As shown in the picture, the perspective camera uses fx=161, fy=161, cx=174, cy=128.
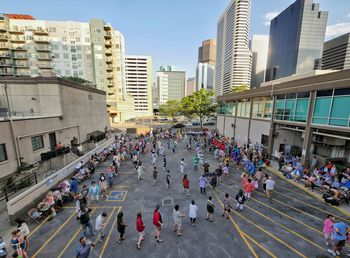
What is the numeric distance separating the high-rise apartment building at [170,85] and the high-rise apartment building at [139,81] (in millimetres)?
47583

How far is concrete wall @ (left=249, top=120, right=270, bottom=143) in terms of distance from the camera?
784 inches

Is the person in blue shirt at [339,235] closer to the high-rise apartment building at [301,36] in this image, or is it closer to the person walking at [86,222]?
the person walking at [86,222]

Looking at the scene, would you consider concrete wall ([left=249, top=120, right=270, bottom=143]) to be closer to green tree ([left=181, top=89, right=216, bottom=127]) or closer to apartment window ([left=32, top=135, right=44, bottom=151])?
green tree ([left=181, top=89, right=216, bottom=127])

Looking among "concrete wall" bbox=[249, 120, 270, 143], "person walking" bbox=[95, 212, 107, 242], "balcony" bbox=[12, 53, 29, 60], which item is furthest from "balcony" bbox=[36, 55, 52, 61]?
"person walking" bbox=[95, 212, 107, 242]

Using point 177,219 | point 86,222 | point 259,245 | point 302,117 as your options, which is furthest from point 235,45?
point 86,222

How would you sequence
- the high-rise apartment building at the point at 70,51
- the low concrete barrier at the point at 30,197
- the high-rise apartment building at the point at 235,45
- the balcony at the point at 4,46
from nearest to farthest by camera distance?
the low concrete barrier at the point at 30,197, the balcony at the point at 4,46, the high-rise apartment building at the point at 70,51, the high-rise apartment building at the point at 235,45

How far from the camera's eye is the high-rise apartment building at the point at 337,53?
114500 mm

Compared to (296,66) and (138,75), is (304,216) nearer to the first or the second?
(138,75)

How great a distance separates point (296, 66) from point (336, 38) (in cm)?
4257

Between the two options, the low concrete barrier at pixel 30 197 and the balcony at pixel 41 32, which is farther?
the balcony at pixel 41 32

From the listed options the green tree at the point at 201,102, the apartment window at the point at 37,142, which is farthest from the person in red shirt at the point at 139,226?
the green tree at the point at 201,102

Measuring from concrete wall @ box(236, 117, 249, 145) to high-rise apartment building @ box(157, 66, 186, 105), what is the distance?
137436 mm

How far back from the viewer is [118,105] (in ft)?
186

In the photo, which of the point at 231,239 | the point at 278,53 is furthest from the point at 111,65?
the point at 278,53
